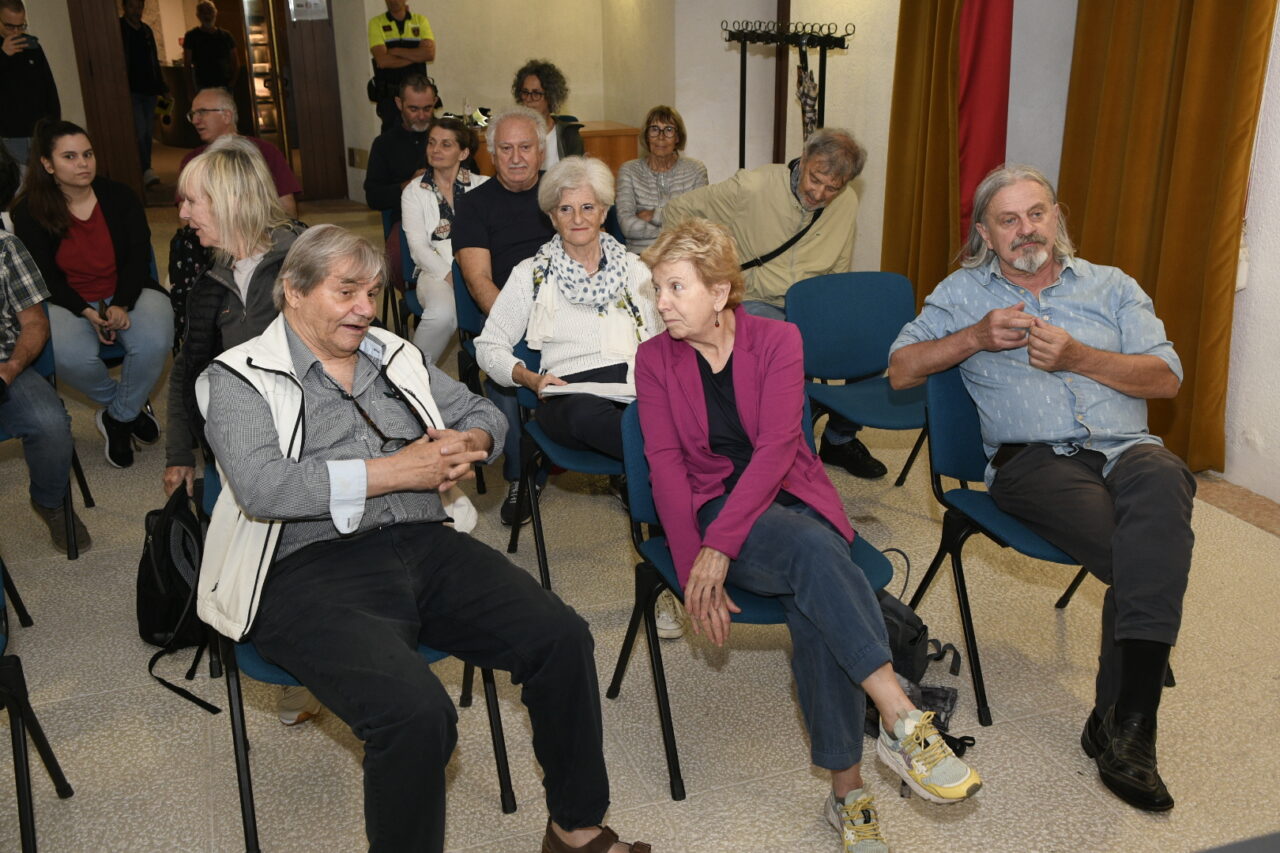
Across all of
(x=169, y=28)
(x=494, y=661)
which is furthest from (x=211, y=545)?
(x=169, y=28)

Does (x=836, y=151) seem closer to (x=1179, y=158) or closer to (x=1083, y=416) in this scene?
(x=1179, y=158)

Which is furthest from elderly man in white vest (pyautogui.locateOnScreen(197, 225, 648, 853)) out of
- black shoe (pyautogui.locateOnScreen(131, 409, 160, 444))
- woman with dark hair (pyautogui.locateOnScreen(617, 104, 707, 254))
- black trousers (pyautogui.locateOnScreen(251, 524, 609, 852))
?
woman with dark hair (pyautogui.locateOnScreen(617, 104, 707, 254))

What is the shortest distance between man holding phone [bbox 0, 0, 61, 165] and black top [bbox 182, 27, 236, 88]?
381cm

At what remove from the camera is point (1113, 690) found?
2.40 m

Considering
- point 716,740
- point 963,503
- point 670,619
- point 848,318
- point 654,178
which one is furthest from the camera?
point 654,178

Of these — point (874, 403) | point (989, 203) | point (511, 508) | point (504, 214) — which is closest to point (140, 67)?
point (504, 214)

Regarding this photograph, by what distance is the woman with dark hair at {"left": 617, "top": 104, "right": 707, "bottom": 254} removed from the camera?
5.09 metres

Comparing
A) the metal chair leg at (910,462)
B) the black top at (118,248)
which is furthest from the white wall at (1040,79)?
the black top at (118,248)

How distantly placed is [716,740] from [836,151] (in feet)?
7.24

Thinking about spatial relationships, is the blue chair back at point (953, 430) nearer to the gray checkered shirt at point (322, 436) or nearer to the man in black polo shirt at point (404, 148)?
the gray checkered shirt at point (322, 436)

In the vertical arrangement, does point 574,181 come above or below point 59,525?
above

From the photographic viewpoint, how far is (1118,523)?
2.40 m

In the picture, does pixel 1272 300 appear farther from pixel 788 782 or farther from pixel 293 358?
pixel 293 358

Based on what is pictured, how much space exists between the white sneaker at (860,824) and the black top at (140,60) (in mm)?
9766
